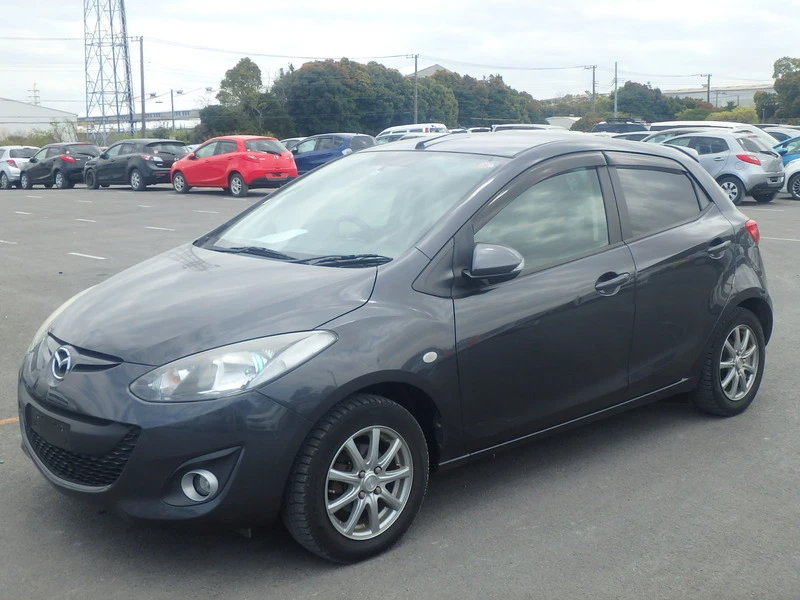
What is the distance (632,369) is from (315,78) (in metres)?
65.5

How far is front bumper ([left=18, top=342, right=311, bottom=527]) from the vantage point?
10.9 ft

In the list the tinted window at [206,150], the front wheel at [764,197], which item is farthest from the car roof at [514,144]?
the tinted window at [206,150]

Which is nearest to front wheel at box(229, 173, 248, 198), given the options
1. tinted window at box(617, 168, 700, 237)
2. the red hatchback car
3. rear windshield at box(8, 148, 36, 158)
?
the red hatchback car

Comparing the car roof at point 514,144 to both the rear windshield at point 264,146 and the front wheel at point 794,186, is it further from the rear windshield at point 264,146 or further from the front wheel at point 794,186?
the rear windshield at point 264,146

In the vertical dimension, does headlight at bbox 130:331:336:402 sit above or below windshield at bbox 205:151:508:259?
below

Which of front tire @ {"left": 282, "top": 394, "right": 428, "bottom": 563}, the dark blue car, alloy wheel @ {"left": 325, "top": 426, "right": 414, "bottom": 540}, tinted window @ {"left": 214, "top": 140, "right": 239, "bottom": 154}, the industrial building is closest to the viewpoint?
front tire @ {"left": 282, "top": 394, "right": 428, "bottom": 563}

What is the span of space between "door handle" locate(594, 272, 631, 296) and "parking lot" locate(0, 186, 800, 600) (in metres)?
0.89

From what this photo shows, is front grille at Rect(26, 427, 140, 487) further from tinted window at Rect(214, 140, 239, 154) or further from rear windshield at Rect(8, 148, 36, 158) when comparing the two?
rear windshield at Rect(8, 148, 36, 158)

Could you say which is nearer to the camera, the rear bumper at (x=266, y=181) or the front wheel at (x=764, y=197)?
the front wheel at (x=764, y=197)

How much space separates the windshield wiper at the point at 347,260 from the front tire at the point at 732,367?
2183 millimetres

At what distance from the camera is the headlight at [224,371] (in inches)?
133

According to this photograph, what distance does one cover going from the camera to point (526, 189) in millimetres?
4418

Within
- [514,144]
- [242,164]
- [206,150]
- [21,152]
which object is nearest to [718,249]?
[514,144]

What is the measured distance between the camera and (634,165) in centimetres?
505
